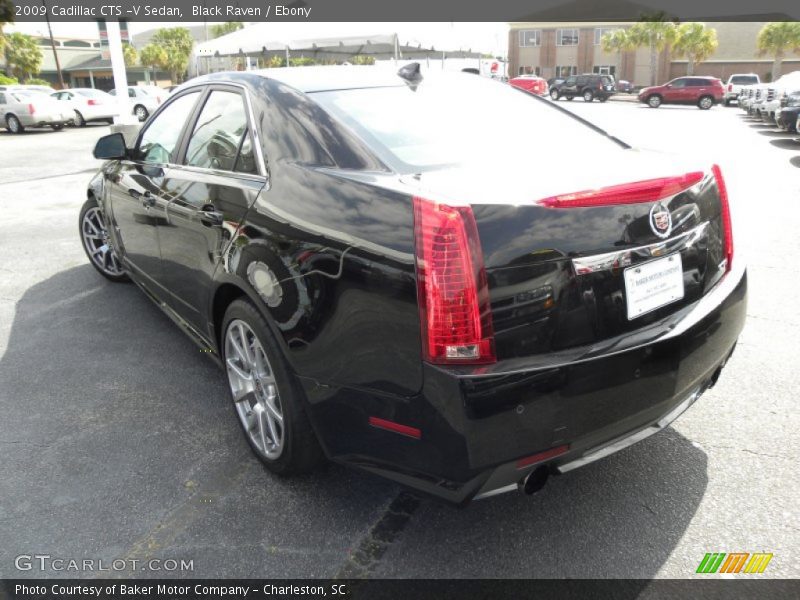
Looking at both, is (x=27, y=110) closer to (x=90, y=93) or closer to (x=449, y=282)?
(x=90, y=93)

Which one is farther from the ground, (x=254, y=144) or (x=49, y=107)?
(x=49, y=107)

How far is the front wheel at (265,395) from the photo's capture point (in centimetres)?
254

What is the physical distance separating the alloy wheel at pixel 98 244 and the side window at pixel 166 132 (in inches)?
56.6

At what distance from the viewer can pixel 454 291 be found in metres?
1.90

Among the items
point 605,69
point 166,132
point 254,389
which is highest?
point 605,69

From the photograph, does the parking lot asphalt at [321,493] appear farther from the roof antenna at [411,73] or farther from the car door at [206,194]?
the roof antenna at [411,73]

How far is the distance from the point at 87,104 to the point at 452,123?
2735cm

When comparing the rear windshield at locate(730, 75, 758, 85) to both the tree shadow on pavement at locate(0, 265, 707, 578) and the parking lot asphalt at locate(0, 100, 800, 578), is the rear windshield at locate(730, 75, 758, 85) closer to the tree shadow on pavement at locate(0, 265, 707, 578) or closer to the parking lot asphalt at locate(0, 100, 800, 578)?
the parking lot asphalt at locate(0, 100, 800, 578)

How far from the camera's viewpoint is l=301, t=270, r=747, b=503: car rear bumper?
1.91m

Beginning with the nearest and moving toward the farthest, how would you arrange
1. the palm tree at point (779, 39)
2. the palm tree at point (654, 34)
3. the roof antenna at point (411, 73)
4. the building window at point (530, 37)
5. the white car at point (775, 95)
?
1. the roof antenna at point (411, 73)
2. the white car at point (775, 95)
3. the palm tree at point (779, 39)
4. the palm tree at point (654, 34)
5. the building window at point (530, 37)

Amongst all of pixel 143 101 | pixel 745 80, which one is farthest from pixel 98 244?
pixel 745 80

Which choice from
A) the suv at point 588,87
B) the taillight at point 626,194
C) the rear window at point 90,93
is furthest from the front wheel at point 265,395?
the suv at point 588,87

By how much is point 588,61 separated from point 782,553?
241 feet

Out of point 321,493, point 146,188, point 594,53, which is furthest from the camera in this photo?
point 594,53
